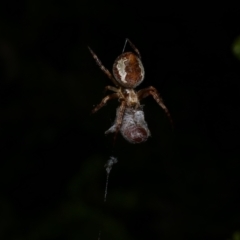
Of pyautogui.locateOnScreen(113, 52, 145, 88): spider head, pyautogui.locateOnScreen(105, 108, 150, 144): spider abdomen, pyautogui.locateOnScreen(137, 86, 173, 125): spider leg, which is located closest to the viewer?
pyautogui.locateOnScreen(105, 108, 150, 144): spider abdomen

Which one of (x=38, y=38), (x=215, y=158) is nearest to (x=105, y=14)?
(x=38, y=38)

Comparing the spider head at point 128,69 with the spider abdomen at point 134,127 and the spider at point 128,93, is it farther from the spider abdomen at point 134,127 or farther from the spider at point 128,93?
the spider abdomen at point 134,127

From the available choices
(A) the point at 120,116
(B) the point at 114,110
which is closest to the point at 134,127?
(A) the point at 120,116

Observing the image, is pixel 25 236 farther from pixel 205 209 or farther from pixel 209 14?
pixel 209 14

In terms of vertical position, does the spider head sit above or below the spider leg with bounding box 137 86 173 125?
above

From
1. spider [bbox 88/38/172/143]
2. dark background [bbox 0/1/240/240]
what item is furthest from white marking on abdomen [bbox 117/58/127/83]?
dark background [bbox 0/1/240/240]

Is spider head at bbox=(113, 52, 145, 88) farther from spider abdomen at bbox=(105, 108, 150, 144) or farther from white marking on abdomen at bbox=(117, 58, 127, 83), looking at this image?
spider abdomen at bbox=(105, 108, 150, 144)

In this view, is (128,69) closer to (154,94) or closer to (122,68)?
(122,68)

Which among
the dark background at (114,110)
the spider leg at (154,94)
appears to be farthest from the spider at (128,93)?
the dark background at (114,110)
